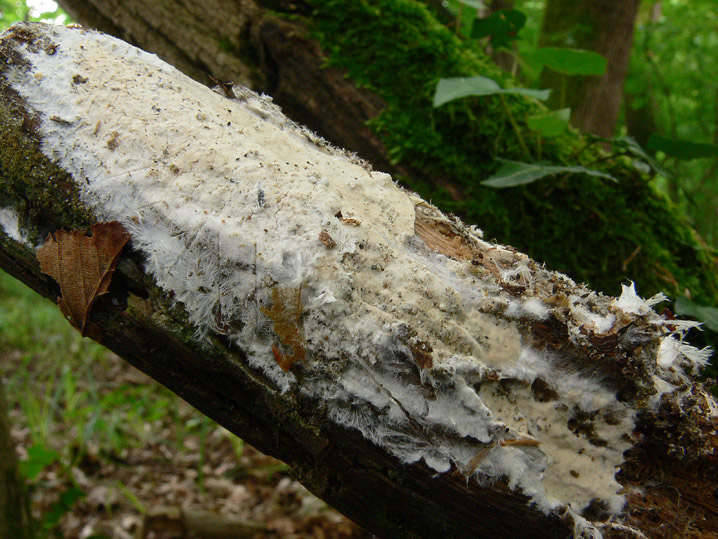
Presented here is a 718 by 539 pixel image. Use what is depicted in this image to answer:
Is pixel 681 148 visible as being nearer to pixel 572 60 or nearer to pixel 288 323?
pixel 572 60

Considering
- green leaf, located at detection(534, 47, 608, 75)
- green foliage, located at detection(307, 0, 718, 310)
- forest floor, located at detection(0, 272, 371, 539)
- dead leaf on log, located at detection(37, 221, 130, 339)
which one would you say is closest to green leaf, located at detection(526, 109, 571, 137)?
green foliage, located at detection(307, 0, 718, 310)

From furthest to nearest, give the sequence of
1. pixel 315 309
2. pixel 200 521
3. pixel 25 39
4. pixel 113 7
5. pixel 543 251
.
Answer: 1. pixel 200 521
2. pixel 113 7
3. pixel 543 251
4. pixel 25 39
5. pixel 315 309

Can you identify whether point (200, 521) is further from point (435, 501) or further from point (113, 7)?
point (113, 7)

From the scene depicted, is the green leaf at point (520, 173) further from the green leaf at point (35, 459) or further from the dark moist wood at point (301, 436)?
the green leaf at point (35, 459)

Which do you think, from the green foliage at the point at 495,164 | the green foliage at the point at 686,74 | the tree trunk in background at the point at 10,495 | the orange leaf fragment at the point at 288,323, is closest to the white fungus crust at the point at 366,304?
the orange leaf fragment at the point at 288,323

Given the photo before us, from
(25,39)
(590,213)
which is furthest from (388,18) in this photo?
(25,39)

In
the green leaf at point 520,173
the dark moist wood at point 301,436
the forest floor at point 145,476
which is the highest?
the green leaf at point 520,173
